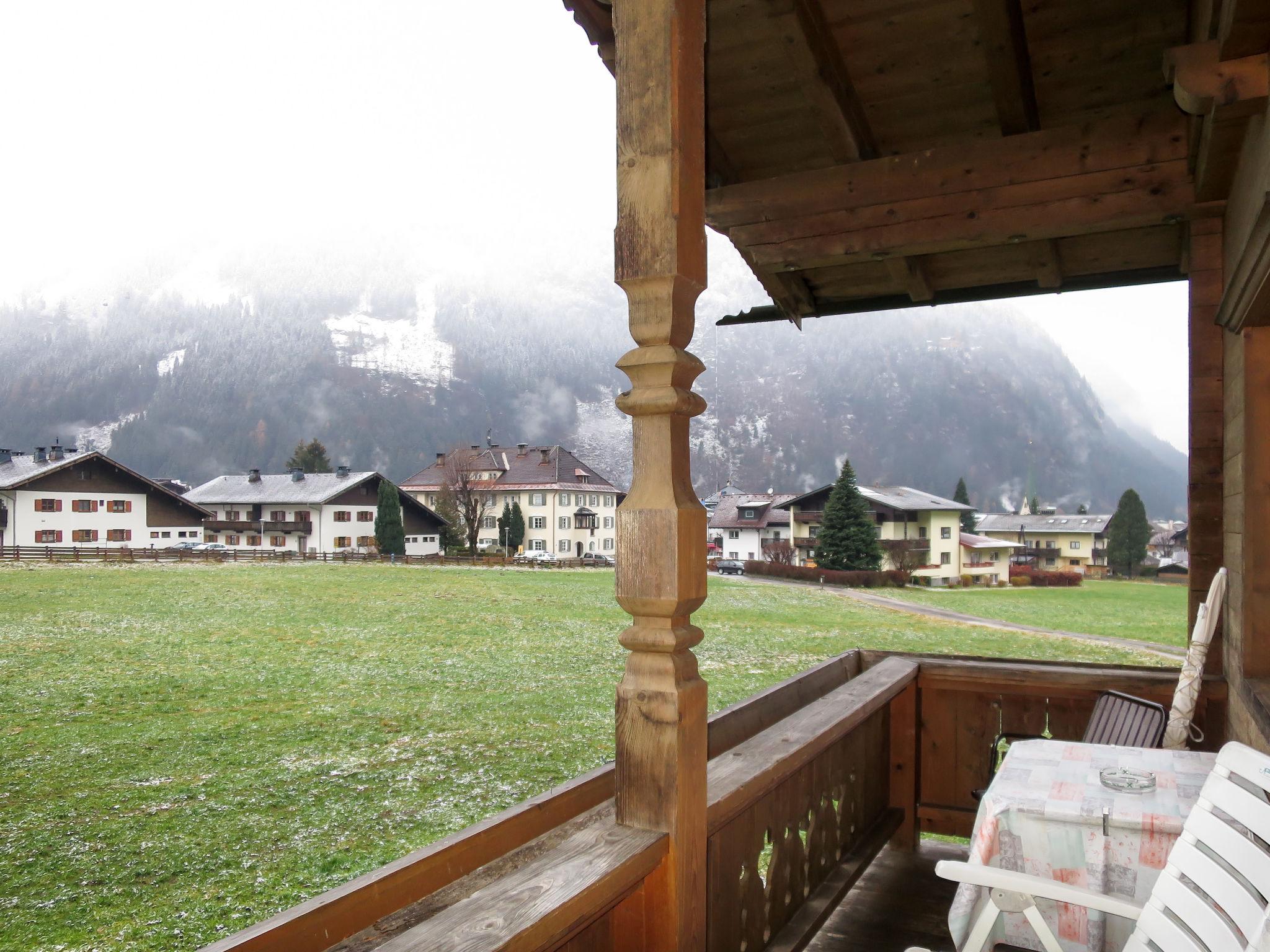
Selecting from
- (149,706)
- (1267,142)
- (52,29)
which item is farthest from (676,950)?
(52,29)

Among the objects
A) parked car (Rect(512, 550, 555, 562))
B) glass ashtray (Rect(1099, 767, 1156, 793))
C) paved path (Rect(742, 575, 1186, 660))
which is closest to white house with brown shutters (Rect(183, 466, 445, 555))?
parked car (Rect(512, 550, 555, 562))

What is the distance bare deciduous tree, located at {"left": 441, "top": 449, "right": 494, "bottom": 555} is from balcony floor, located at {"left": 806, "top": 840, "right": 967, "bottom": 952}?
133 ft

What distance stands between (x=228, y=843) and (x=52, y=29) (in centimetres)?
11381

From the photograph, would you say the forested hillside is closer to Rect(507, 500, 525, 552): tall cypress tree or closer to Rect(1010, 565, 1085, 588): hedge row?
Rect(507, 500, 525, 552): tall cypress tree

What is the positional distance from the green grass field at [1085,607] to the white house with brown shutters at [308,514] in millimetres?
21514

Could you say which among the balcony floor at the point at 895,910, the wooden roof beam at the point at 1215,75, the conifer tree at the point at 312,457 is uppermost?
the conifer tree at the point at 312,457

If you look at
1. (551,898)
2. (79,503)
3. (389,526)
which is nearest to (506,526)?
(389,526)

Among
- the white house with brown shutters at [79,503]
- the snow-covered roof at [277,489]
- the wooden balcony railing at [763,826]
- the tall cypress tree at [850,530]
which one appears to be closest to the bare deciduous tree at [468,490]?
the snow-covered roof at [277,489]

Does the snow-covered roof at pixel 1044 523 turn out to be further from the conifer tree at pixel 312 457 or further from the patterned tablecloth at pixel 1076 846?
the patterned tablecloth at pixel 1076 846

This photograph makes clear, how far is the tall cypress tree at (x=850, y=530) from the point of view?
111 ft

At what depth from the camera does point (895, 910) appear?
8.24 feet

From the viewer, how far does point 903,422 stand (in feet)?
437

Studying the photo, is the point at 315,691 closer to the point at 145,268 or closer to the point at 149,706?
the point at 149,706

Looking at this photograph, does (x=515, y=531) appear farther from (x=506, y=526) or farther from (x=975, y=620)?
(x=975, y=620)
